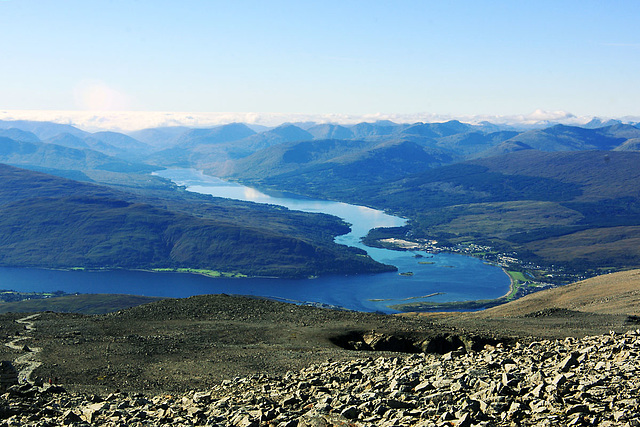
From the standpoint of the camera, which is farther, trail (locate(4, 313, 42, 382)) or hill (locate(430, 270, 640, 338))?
hill (locate(430, 270, 640, 338))

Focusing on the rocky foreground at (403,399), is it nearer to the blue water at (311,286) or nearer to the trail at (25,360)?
the trail at (25,360)

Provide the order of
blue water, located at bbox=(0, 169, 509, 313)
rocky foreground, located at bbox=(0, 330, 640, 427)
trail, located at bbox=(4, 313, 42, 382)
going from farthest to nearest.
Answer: blue water, located at bbox=(0, 169, 509, 313)
trail, located at bbox=(4, 313, 42, 382)
rocky foreground, located at bbox=(0, 330, 640, 427)

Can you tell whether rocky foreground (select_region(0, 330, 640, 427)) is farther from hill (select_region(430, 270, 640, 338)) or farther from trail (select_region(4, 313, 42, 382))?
hill (select_region(430, 270, 640, 338))

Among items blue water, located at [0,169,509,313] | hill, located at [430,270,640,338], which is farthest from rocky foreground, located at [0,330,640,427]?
blue water, located at [0,169,509,313]

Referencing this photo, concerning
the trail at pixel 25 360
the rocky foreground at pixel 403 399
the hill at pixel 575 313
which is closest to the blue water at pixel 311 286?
the hill at pixel 575 313

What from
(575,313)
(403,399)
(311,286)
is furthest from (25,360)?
(311,286)

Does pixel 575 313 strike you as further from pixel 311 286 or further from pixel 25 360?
pixel 311 286

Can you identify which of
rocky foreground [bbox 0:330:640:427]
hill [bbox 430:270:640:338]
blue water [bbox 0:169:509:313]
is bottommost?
blue water [bbox 0:169:509:313]

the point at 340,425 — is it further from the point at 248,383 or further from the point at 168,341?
the point at 168,341

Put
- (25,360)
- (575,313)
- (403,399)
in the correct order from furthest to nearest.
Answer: (575,313) → (25,360) → (403,399)
